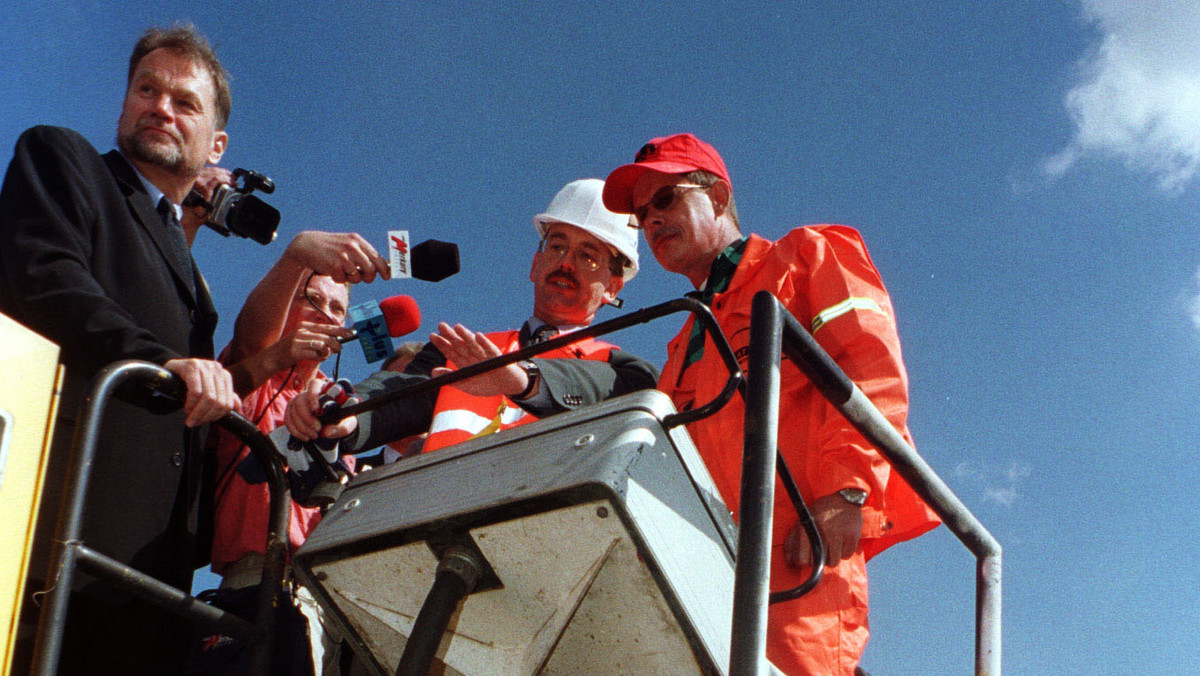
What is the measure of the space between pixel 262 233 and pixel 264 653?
170 centimetres

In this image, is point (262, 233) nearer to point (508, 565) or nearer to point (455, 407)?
point (455, 407)

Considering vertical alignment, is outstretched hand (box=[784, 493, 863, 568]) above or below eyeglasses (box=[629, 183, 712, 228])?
below

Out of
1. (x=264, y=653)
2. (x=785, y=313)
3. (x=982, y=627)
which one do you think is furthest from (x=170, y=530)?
(x=982, y=627)

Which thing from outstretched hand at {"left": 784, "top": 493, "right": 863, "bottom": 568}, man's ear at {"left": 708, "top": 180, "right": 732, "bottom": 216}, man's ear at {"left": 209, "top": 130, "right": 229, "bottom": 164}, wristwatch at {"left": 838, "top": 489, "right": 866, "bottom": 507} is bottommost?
outstretched hand at {"left": 784, "top": 493, "right": 863, "bottom": 568}

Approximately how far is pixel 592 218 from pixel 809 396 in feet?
6.05

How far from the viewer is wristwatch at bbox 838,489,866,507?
2740 millimetres

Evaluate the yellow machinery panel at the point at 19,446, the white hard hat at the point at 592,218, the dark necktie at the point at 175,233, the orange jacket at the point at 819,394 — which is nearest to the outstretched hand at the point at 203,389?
the yellow machinery panel at the point at 19,446

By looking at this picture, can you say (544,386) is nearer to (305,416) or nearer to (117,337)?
(305,416)

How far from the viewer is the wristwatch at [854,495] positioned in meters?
2.74

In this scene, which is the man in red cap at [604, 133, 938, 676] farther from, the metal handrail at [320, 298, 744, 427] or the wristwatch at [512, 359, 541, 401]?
the metal handrail at [320, 298, 744, 427]

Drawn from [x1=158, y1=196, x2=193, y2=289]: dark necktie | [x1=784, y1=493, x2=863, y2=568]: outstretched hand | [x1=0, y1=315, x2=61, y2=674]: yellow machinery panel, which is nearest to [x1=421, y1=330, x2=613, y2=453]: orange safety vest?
[x1=158, y1=196, x2=193, y2=289]: dark necktie

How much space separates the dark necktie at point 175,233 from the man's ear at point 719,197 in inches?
70.0

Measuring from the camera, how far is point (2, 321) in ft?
5.34

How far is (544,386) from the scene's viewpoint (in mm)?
3459
